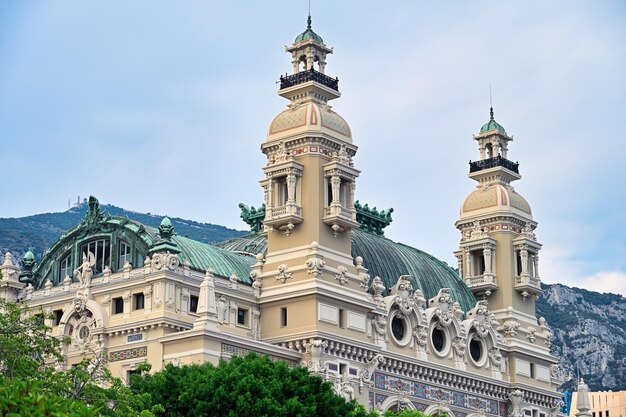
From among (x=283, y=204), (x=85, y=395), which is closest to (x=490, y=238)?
(x=283, y=204)

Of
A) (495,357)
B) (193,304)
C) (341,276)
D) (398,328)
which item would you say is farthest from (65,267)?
(495,357)

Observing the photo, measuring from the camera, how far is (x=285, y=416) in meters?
65.0

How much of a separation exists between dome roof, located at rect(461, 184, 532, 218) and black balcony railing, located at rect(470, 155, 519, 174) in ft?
5.61

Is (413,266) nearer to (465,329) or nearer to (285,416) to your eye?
(465,329)

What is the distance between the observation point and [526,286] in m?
104

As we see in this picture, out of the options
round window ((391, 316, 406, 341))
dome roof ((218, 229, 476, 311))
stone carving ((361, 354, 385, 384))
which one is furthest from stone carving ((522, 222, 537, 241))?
stone carving ((361, 354, 385, 384))

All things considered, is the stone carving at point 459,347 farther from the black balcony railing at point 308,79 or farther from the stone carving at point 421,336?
the black balcony railing at point 308,79

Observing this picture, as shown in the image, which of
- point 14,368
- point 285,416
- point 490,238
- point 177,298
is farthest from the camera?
point 490,238

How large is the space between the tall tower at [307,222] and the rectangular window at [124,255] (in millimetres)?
8403

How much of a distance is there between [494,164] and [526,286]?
33.6 feet

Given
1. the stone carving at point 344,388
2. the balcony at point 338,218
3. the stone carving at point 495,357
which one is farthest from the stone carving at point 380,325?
the stone carving at point 495,357

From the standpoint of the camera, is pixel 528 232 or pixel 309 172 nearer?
pixel 309 172

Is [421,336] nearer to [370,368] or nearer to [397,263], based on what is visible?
[370,368]

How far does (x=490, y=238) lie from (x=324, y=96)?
20.8 metres
